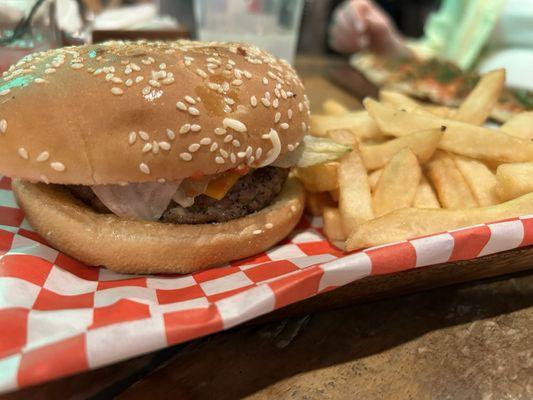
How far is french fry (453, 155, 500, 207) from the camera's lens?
183cm

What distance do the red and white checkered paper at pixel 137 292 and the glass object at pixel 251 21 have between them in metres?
2.73

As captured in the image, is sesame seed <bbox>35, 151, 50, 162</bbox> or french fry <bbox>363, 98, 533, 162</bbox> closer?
sesame seed <bbox>35, 151, 50, 162</bbox>

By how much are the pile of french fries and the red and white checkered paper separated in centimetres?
11

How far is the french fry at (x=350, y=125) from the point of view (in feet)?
7.30

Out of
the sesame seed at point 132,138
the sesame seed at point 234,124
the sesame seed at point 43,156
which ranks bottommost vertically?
the sesame seed at point 43,156

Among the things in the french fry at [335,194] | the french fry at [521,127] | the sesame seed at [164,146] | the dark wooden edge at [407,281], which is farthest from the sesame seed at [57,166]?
the french fry at [521,127]

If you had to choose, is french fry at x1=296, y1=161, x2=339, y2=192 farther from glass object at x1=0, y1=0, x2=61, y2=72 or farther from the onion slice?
glass object at x1=0, y1=0, x2=61, y2=72

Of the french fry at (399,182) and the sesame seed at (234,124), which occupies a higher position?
the sesame seed at (234,124)

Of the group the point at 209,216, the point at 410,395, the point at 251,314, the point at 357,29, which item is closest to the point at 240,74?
the point at 209,216

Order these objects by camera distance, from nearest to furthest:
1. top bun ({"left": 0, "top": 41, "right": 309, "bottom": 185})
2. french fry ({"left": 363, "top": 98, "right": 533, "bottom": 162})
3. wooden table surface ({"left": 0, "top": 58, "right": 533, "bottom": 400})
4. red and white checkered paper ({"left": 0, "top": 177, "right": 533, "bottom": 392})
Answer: red and white checkered paper ({"left": 0, "top": 177, "right": 533, "bottom": 392}) < wooden table surface ({"left": 0, "top": 58, "right": 533, "bottom": 400}) < top bun ({"left": 0, "top": 41, "right": 309, "bottom": 185}) < french fry ({"left": 363, "top": 98, "right": 533, "bottom": 162})

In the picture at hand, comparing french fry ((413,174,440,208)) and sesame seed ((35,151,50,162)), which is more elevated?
sesame seed ((35,151,50,162))

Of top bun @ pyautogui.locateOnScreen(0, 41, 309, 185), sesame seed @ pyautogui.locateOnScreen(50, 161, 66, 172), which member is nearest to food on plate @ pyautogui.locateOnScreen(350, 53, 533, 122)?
top bun @ pyautogui.locateOnScreen(0, 41, 309, 185)

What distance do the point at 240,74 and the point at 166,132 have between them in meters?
0.37

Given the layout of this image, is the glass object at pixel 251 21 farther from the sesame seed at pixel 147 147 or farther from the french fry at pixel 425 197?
the sesame seed at pixel 147 147
